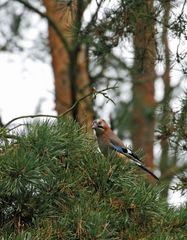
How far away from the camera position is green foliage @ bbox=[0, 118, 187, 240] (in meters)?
3.32

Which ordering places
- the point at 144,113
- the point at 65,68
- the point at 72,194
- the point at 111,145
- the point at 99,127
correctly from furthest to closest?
the point at 144,113, the point at 65,68, the point at 99,127, the point at 111,145, the point at 72,194

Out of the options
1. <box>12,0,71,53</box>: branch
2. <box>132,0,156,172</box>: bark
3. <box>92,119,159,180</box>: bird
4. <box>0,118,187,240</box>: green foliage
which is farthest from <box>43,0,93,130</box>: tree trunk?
<box>0,118,187,240</box>: green foliage

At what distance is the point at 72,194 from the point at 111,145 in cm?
165

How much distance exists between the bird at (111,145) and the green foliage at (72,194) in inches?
8.2

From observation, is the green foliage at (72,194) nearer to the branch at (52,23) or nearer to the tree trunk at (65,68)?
the tree trunk at (65,68)

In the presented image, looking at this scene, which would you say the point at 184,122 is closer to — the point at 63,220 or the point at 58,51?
the point at 63,220

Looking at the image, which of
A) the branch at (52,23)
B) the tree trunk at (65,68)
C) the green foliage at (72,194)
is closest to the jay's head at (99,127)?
the green foliage at (72,194)

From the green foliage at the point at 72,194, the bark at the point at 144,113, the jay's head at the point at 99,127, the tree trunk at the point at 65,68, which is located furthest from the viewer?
the bark at the point at 144,113

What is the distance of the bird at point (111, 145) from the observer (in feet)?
13.3

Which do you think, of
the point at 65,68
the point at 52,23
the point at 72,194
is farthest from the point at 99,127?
the point at 65,68

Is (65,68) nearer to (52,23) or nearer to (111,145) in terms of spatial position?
(52,23)

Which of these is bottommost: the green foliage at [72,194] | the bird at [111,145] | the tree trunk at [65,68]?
the green foliage at [72,194]

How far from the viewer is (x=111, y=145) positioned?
5129 millimetres

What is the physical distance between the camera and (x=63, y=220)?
333cm
